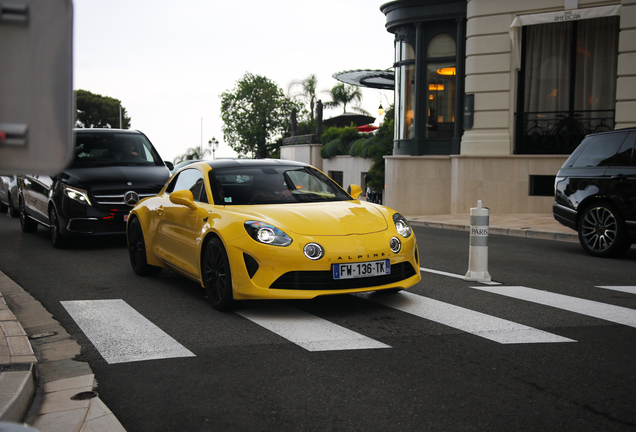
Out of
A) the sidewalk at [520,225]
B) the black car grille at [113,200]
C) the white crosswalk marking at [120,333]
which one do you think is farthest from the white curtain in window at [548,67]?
the white crosswalk marking at [120,333]

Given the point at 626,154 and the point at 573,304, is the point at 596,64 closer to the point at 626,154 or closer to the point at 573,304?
the point at 626,154

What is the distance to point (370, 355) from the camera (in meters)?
4.91

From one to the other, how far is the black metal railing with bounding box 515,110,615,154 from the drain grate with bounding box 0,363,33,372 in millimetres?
17384

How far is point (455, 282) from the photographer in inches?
315

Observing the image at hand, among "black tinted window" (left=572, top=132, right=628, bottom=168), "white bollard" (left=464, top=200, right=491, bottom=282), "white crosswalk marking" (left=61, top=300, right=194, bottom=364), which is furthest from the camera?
"black tinted window" (left=572, top=132, right=628, bottom=168)

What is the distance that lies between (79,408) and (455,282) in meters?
5.03

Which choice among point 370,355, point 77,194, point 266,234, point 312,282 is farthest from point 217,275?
point 77,194

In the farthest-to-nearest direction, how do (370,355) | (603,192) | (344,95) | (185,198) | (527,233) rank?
(344,95), (527,233), (603,192), (185,198), (370,355)

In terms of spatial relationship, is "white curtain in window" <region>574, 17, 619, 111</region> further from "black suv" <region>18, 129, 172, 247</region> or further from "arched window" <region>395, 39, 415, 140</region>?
"black suv" <region>18, 129, 172, 247</region>

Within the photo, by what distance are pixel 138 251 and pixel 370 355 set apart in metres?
4.39

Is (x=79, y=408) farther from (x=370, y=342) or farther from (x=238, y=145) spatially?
(x=238, y=145)

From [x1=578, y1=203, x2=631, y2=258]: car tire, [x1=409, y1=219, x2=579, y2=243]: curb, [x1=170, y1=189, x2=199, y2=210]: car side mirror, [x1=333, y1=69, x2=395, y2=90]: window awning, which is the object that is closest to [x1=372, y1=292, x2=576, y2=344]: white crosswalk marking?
[x1=170, y1=189, x2=199, y2=210]: car side mirror

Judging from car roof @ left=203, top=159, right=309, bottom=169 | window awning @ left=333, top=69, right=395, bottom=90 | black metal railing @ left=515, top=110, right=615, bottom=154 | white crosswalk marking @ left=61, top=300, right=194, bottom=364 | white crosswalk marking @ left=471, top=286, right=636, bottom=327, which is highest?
window awning @ left=333, top=69, right=395, bottom=90

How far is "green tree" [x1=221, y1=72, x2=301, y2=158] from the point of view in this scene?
9093cm
